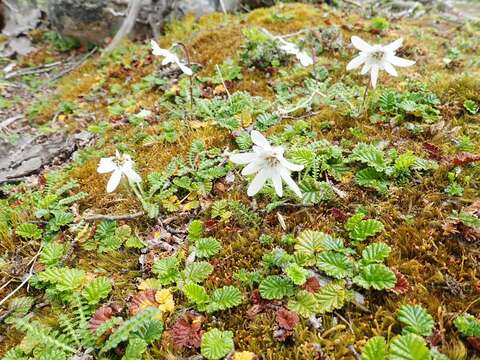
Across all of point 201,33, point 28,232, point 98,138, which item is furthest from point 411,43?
point 28,232

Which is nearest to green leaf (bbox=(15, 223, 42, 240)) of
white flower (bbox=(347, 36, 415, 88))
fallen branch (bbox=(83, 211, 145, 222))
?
fallen branch (bbox=(83, 211, 145, 222))

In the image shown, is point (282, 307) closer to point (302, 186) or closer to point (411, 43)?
point (302, 186)

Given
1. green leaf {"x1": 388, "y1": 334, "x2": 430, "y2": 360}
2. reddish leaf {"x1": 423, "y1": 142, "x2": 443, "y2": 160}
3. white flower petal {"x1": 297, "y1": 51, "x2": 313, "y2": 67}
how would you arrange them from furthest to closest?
white flower petal {"x1": 297, "y1": 51, "x2": 313, "y2": 67}, reddish leaf {"x1": 423, "y1": 142, "x2": 443, "y2": 160}, green leaf {"x1": 388, "y1": 334, "x2": 430, "y2": 360}

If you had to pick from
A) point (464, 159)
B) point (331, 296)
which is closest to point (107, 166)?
point (331, 296)

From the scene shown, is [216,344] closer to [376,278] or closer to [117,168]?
[376,278]

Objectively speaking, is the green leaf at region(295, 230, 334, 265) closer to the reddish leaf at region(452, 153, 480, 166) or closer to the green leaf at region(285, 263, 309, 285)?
the green leaf at region(285, 263, 309, 285)

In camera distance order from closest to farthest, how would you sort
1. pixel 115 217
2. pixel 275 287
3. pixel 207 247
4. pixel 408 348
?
pixel 408 348
pixel 275 287
pixel 207 247
pixel 115 217
